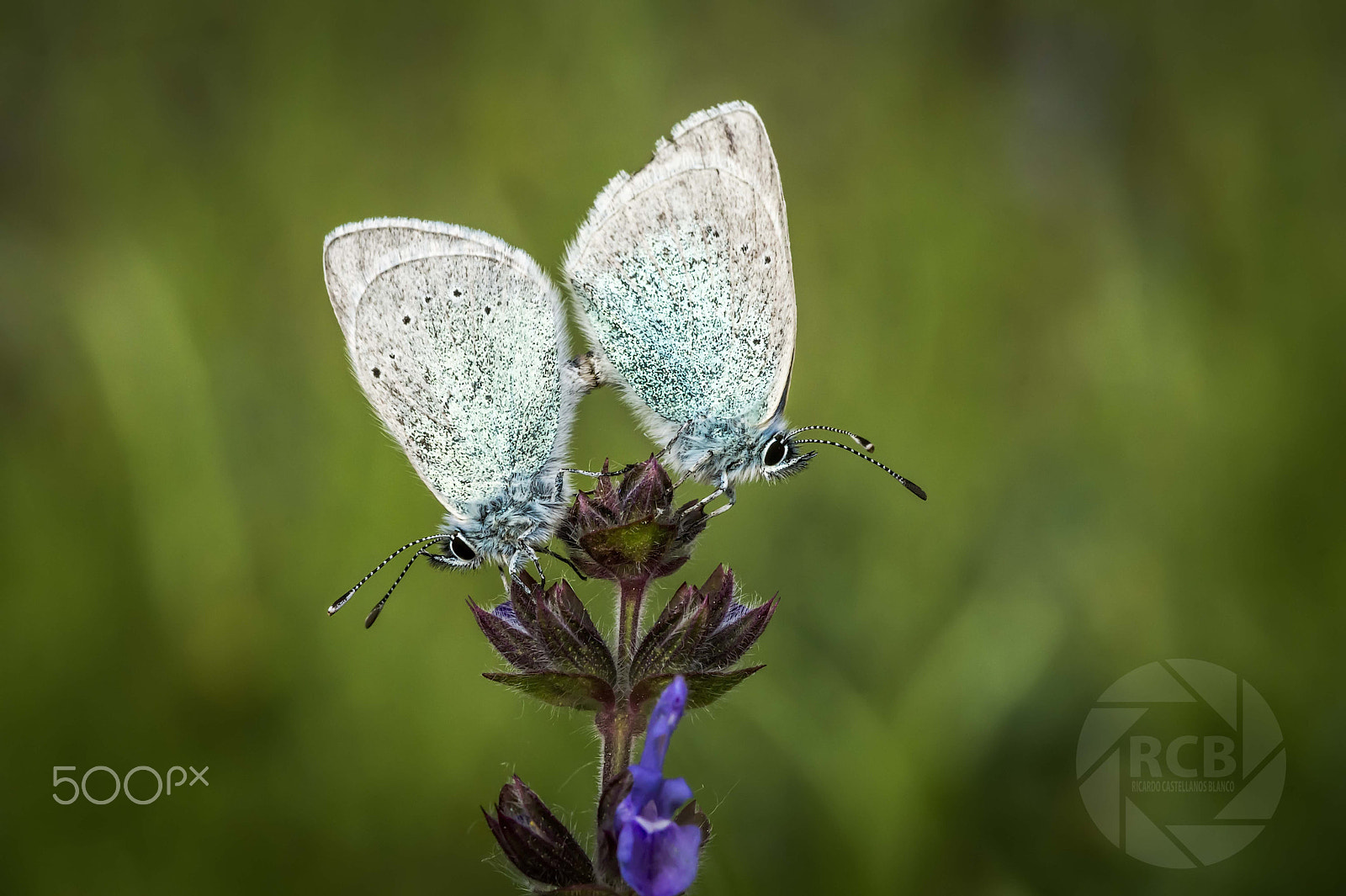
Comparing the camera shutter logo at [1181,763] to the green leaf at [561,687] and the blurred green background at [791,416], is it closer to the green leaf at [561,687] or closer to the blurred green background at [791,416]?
the blurred green background at [791,416]

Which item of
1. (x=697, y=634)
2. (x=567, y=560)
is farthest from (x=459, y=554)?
(x=697, y=634)

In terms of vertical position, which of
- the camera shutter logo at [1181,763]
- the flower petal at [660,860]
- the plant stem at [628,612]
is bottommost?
the camera shutter logo at [1181,763]

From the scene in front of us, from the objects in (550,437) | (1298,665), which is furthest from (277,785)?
(1298,665)

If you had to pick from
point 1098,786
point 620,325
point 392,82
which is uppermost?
point 392,82

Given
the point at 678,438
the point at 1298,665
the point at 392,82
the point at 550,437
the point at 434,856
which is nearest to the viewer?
the point at 550,437

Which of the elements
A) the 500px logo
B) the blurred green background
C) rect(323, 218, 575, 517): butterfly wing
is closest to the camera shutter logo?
the blurred green background

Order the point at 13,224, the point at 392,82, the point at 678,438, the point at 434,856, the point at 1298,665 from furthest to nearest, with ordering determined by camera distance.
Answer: the point at 392,82 < the point at 13,224 < the point at 1298,665 < the point at 434,856 < the point at 678,438

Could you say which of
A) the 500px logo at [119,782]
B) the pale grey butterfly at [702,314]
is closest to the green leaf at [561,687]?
the pale grey butterfly at [702,314]

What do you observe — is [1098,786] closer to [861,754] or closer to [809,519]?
[861,754]
